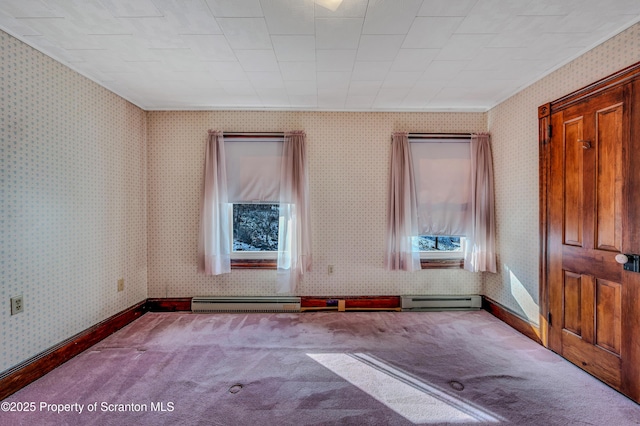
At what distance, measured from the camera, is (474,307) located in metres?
3.47

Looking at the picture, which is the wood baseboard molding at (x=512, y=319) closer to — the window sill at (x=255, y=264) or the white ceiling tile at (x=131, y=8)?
the window sill at (x=255, y=264)

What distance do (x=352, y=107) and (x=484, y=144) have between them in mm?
1652

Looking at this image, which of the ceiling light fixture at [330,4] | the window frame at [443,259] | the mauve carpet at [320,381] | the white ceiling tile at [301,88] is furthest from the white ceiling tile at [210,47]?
the window frame at [443,259]

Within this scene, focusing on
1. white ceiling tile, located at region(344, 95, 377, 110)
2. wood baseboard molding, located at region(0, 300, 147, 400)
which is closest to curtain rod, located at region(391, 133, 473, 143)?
white ceiling tile, located at region(344, 95, 377, 110)

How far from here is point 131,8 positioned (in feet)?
5.63

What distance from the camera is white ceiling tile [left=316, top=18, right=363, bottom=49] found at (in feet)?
6.04

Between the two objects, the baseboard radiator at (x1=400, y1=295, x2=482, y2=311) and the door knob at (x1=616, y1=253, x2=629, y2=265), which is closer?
the door knob at (x1=616, y1=253, x2=629, y2=265)

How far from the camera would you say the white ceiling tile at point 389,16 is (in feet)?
5.49

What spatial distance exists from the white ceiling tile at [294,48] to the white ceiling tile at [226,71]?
425 millimetres

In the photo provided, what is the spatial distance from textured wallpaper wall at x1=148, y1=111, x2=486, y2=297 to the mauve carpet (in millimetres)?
605

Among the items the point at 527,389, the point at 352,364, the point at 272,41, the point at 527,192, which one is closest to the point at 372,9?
the point at 272,41

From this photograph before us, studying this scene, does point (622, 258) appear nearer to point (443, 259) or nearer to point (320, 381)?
point (443, 259)

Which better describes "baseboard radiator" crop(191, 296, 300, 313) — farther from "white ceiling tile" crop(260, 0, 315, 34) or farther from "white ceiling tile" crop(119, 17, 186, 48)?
"white ceiling tile" crop(260, 0, 315, 34)

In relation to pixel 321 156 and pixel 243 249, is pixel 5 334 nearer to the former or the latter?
pixel 243 249
